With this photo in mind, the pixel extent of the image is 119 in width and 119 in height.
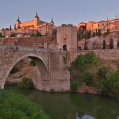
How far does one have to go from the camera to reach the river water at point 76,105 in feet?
42.6

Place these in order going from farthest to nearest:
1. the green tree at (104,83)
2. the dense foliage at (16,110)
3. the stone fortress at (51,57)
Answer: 1. the green tree at (104,83)
2. the stone fortress at (51,57)
3. the dense foliage at (16,110)

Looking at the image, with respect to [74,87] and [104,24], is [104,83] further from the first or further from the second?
[104,24]

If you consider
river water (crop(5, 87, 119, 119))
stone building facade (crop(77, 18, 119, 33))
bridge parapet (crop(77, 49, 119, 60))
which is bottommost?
river water (crop(5, 87, 119, 119))

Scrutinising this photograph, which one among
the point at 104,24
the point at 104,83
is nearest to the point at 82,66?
the point at 104,83

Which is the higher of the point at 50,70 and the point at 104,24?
the point at 104,24

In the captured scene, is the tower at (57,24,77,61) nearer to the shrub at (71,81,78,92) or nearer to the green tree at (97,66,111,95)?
the shrub at (71,81,78,92)

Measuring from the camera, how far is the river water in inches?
511

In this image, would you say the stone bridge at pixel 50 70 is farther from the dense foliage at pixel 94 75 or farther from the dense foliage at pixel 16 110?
the dense foliage at pixel 16 110

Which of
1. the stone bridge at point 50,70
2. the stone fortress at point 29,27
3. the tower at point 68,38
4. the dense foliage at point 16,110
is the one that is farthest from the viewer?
the stone fortress at point 29,27

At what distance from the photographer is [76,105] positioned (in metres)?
15.0

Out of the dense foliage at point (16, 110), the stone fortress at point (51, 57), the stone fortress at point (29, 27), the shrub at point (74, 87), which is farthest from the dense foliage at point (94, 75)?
the stone fortress at point (29, 27)

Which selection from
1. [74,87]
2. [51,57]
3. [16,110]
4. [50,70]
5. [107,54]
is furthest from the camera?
[107,54]

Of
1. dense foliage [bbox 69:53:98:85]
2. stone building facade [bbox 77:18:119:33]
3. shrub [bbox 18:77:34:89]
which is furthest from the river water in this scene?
stone building facade [bbox 77:18:119:33]

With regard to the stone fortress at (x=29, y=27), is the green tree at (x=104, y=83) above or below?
below
